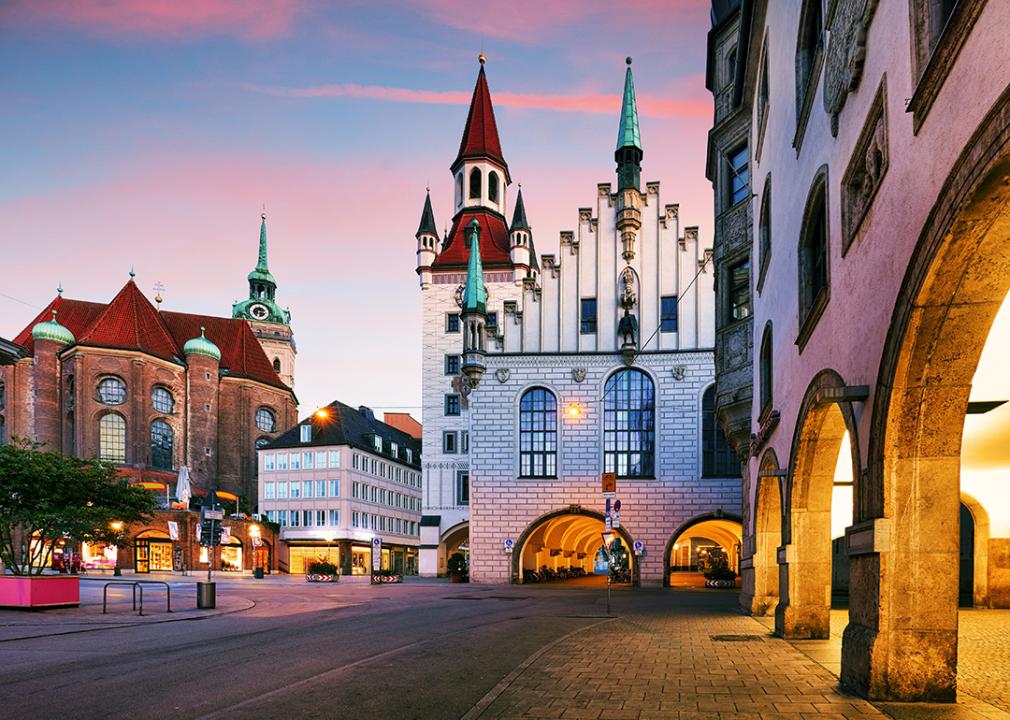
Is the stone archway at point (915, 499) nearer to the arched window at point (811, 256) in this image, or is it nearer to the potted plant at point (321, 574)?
the arched window at point (811, 256)

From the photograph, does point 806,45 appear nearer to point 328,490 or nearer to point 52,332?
point 328,490

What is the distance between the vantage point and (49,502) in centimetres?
2386

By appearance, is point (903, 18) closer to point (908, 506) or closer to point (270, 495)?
point (908, 506)

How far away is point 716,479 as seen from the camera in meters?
43.4

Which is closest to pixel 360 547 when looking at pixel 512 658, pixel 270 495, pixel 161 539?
pixel 270 495

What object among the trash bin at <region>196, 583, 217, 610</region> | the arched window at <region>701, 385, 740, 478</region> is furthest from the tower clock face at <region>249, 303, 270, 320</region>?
the trash bin at <region>196, 583, 217, 610</region>

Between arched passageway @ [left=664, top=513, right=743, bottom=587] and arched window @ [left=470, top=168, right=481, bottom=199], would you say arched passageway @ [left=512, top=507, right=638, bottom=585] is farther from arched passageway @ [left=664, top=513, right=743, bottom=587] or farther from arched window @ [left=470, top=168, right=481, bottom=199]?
arched window @ [left=470, top=168, right=481, bottom=199]

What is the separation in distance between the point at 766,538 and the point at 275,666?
1063cm

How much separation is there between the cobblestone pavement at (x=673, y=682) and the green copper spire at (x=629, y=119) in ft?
110

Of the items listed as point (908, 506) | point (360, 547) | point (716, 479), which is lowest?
point (360, 547)

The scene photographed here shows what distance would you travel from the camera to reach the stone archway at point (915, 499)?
24.2ft

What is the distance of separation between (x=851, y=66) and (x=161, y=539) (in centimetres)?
6530

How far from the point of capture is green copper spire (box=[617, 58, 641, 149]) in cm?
4538

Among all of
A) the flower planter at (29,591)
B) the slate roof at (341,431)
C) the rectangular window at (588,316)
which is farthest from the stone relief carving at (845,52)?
the slate roof at (341,431)
